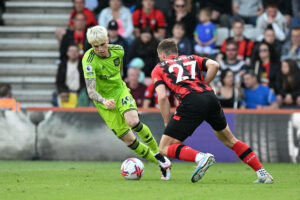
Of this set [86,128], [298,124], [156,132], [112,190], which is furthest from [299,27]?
[112,190]

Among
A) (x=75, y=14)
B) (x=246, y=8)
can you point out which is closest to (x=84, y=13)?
(x=75, y=14)

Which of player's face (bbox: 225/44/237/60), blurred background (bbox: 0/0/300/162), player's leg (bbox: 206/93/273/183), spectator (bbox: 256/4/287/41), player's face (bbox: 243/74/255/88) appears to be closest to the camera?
player's leg (bbox: 206/93/273/183)

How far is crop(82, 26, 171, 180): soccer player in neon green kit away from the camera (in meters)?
9.81

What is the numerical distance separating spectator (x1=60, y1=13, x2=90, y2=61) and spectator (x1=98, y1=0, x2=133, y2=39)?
589 millimetres

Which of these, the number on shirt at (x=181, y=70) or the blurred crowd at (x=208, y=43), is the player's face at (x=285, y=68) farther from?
the number on shirt at (x=181, y=70)

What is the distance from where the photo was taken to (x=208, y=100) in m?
8.62

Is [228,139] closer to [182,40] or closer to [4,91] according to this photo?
[182,40]

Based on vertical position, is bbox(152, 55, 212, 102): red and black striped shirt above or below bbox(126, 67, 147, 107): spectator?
above

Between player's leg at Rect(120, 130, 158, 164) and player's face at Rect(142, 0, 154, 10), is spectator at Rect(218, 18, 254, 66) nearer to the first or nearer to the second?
player's face at Rect(142, 0, 154, 10)

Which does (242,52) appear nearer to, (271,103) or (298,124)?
(271,103)

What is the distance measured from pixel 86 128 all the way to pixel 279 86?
4555 millimetres

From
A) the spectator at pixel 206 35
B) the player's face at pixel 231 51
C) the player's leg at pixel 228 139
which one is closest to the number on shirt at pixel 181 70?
the player's leg at pixel 228 139

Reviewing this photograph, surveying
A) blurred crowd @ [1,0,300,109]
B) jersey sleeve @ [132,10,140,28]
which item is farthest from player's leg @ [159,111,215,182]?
jersey sleeve @ [132,10,140,28]

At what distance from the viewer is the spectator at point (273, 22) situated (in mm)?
16688
